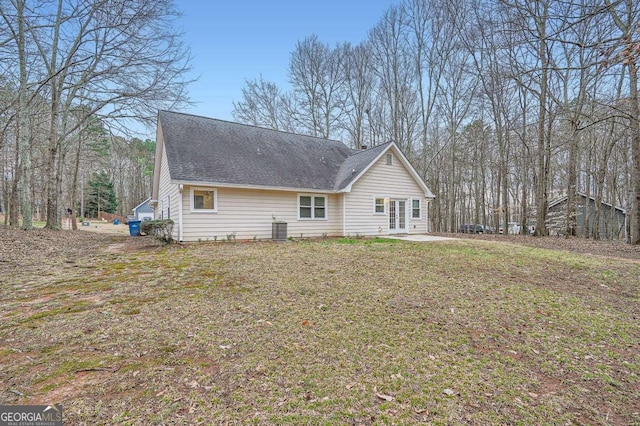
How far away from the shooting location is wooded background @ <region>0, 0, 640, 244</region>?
1004cm

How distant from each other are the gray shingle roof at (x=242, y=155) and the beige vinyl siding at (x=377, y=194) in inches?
55.2

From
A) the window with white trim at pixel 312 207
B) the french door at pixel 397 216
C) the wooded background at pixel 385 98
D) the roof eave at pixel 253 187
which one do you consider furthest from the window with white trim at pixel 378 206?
the wooded background at pixel 385 98

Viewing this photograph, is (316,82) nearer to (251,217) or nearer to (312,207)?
(312,207)

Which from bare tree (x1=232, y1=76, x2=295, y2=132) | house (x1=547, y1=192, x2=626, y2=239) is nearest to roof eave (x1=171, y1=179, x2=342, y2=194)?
bare tree (x1=232, y1=76, x2=295, y2=132)

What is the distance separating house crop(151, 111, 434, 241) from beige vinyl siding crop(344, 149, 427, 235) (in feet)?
0.16

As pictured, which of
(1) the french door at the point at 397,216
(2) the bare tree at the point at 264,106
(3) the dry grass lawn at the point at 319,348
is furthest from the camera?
(2) the bare tree at the point at 264,106

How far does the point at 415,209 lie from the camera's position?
15.4 metres

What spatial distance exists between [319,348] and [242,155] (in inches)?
451

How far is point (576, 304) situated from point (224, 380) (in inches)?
198

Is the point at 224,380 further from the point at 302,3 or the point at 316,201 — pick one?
the point at 302,3

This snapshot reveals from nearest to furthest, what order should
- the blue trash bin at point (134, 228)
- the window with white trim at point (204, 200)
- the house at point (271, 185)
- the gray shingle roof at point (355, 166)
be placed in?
the window with white trim at point (204, 200), the house at point (271, 185), the gray shingle roof at point (355, 166), the blue trash bin at point (134, 228)

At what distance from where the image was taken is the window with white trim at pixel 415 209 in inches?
600

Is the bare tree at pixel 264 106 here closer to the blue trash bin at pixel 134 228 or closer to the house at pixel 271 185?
the house at pixel 271 185

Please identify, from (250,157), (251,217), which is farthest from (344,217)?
(250,157)
